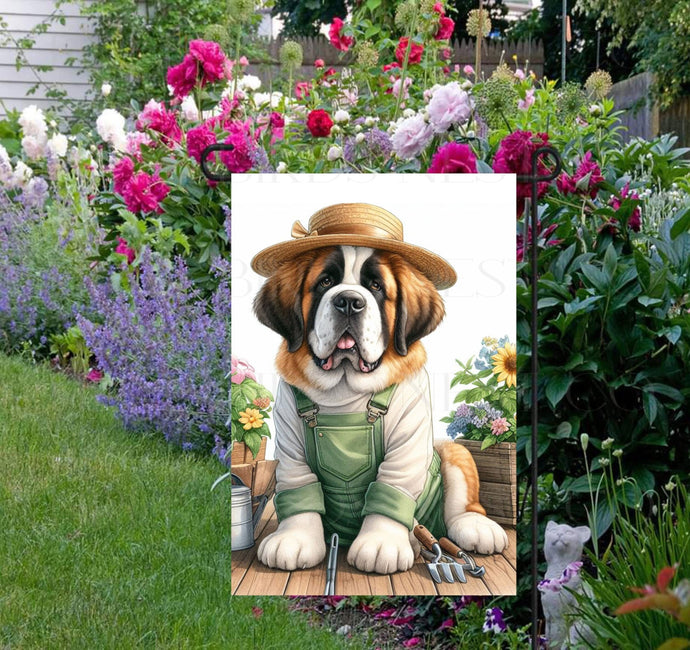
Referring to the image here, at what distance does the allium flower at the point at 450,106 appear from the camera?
99.6 inches

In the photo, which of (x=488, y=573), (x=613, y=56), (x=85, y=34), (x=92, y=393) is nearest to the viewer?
(x=488, y=573)

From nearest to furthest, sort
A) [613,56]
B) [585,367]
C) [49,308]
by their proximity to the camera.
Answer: [585,367] < [49,308] < [613,56]

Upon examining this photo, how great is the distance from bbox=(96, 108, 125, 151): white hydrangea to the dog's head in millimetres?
3306

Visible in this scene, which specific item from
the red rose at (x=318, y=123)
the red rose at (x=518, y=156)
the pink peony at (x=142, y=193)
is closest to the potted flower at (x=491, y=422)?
the red rose at (x=518, y=156)

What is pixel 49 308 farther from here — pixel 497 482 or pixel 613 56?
pixel 613 56

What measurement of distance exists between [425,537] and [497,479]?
20 cm

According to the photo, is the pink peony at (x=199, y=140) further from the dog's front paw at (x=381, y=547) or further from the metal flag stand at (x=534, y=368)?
the dog's front paw at (x=381, y=547)

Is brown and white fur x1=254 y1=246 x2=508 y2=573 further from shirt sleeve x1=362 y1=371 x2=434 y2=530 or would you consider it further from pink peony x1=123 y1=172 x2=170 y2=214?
pink peony x1=123 y1=172 x2=170 y2=214

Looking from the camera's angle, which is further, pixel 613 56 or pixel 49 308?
pixel 613 56

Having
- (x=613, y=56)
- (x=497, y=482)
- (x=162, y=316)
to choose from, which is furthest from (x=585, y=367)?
(x=613, y=56)

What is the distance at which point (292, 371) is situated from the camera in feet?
6.64

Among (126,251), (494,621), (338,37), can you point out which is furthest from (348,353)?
(338,37)

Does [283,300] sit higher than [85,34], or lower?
lower

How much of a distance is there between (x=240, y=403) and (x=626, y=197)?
1.18m
